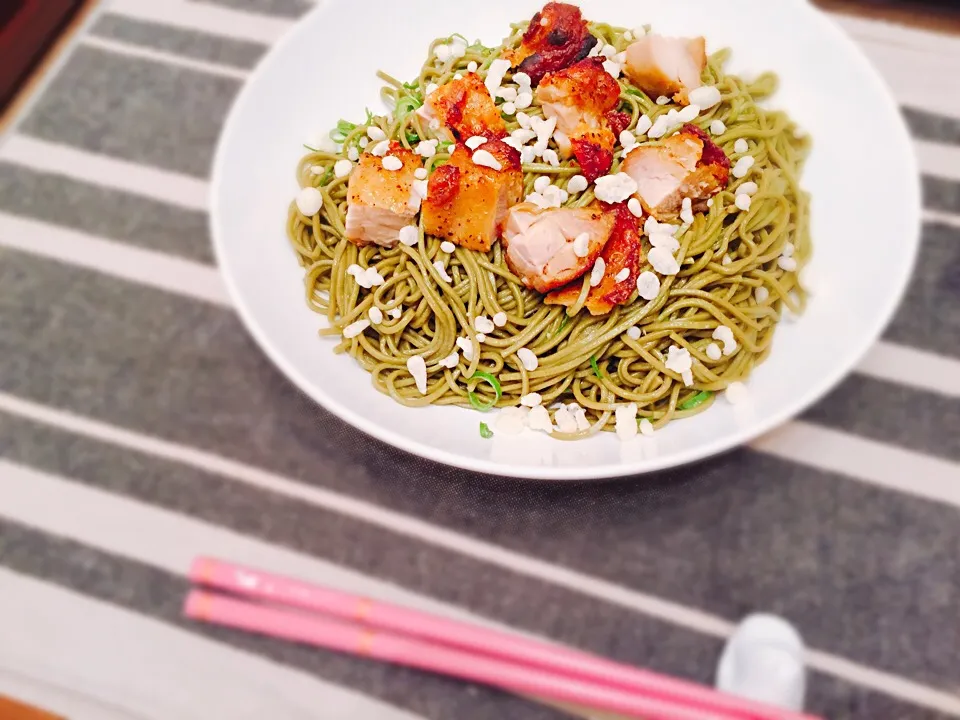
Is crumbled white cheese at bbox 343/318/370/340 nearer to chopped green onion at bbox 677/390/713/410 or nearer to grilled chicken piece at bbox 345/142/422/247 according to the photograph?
grilled chicken piece at bbox 345/142/422/247

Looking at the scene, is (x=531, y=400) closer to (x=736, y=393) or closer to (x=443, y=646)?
(x=736, y=393)

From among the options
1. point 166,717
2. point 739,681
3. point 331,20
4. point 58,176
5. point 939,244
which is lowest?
point 166,717

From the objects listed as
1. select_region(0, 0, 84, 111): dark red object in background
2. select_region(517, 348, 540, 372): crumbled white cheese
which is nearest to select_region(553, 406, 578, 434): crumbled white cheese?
select_region(517, 348, 540, 372): crumbled white cheese

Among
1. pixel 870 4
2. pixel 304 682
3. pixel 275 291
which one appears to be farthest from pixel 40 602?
pixel 870 4

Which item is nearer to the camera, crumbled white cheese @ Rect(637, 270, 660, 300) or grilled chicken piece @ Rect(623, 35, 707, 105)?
crumbled white cheese @ Rect(637, 270, 660, 300)

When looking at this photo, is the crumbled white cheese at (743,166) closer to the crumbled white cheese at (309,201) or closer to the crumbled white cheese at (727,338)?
Result: the crumbled white cheese at (727,338)

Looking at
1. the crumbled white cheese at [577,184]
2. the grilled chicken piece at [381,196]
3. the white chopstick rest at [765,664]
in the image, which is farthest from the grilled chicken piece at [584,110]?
the white chopstick rest at [765,664]

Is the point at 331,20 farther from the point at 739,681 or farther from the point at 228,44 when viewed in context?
the point at 739,681
